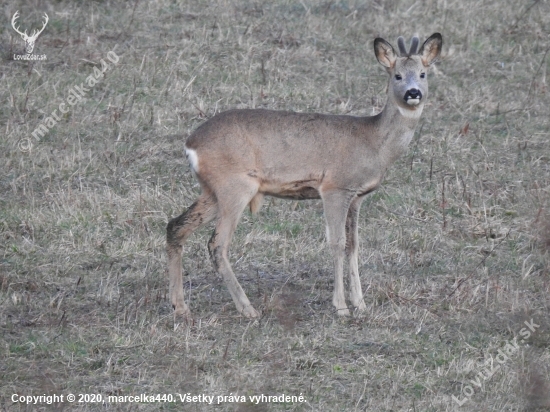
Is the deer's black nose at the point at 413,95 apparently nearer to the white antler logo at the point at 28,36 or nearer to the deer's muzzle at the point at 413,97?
the deer's muzzle at the point at 413,97

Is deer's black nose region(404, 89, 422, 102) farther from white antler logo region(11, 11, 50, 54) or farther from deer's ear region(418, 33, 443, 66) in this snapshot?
white antler logo region(11, 11, 50, 54)

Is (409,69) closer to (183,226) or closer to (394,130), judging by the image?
(394,130)

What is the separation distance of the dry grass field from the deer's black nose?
4.03ft

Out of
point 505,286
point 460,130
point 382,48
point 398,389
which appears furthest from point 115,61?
point 398,389

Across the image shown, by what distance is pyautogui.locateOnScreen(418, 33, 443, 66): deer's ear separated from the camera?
7805mm

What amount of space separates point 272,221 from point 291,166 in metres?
1.73

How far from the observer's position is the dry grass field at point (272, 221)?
20.7ft

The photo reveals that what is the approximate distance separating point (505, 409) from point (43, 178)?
525cm

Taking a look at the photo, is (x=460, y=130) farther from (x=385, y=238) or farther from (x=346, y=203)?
(x=346, y=203)

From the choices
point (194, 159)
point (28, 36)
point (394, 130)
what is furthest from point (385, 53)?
point (28, 36)

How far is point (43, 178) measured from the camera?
9.68m

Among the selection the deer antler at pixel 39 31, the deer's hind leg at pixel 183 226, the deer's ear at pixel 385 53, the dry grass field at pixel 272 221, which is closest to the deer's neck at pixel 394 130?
the deer's ear at pixel 385 53

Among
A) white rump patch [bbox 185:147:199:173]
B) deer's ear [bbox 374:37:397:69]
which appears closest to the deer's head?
deer's ear [bbox 374:37:397:69]

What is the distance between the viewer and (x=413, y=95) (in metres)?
7.52
